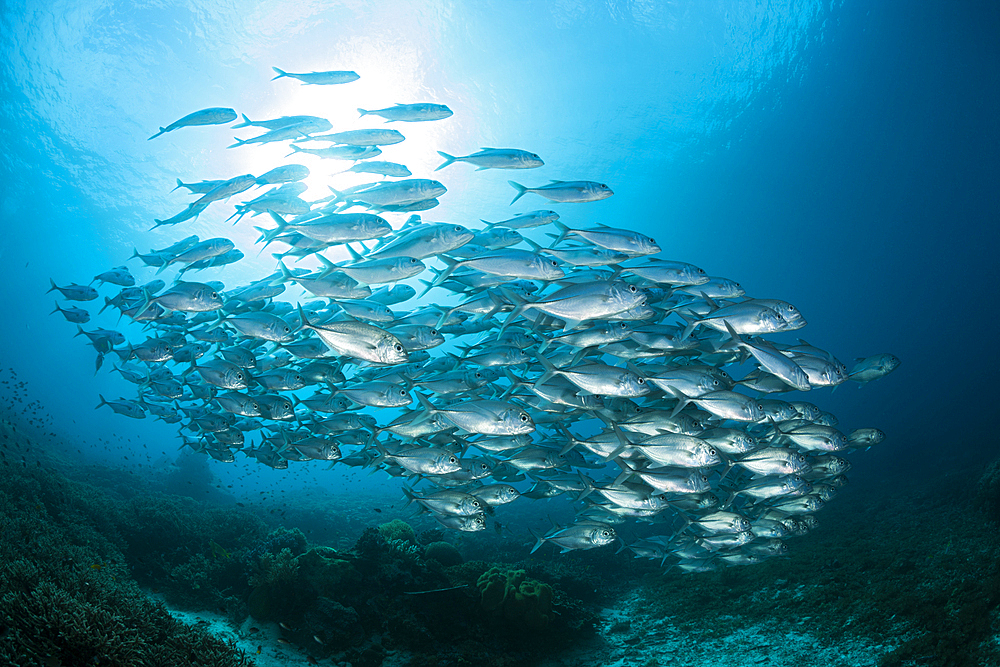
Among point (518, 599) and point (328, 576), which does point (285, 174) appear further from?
point (518, 599)

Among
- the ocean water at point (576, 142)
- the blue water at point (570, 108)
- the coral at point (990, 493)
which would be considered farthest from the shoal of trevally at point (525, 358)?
the blue water at point (570, 108)

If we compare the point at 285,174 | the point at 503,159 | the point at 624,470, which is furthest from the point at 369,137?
the point at 624,470

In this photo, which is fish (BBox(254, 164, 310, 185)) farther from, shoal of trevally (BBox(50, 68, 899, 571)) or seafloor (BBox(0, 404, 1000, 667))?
seafloor (BBox(0, 404, 1000, 667))

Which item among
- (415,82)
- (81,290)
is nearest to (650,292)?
(81,290)

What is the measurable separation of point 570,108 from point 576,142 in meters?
2.18

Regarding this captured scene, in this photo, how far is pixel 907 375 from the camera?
58.2 m

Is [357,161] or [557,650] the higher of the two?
[357,161]

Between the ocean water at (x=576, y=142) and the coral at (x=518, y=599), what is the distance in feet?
1.60

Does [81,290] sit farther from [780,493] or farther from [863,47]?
[863,47]

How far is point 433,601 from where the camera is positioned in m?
6.20

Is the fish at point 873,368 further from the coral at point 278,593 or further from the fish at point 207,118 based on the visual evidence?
the fish at point 207,118

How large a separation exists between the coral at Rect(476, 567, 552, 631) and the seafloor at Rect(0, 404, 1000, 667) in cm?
2

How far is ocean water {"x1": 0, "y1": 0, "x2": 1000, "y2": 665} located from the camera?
8188 mm

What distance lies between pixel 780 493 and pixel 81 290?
12622 millimetres
